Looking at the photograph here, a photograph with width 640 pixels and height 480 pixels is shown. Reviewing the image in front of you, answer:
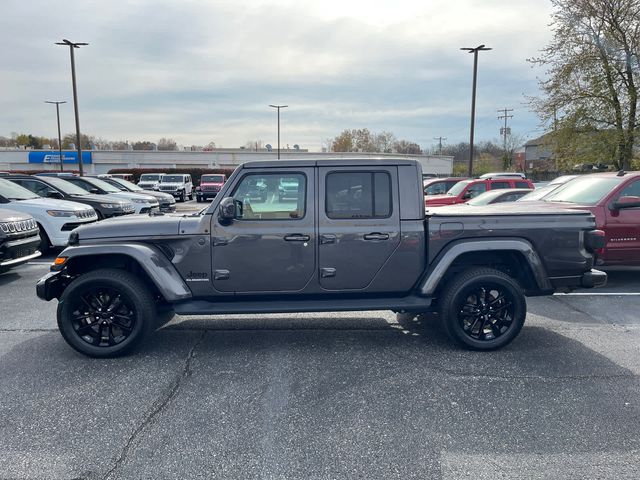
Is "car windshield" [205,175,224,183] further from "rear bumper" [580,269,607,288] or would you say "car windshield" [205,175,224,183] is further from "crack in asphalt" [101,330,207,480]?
"rear bumper" [580,269,607,288]

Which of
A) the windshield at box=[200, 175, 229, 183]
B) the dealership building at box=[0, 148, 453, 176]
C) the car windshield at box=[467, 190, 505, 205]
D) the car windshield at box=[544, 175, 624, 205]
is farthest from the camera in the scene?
the dealership building at box=[0, 148, 453, 176]

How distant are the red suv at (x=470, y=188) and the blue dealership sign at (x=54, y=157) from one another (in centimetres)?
5403

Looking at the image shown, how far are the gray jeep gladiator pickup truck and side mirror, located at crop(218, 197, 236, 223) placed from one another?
0.01 metres

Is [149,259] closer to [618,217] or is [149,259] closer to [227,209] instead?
[227,209]

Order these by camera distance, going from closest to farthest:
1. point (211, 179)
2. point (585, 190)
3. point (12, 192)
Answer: point (585, 190)
point (12, 192)
point (211, 179)

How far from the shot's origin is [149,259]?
13.7ft

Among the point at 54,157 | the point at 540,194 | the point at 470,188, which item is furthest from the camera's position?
the point at 54,157

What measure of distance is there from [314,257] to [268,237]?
487mm

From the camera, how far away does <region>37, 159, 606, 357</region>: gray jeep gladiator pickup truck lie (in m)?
4.26

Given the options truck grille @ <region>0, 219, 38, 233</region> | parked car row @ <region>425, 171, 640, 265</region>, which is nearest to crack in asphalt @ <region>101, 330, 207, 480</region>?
truck grille @ <region>0, 219, 38, 233</region>

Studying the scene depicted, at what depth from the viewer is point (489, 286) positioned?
14.4 ft

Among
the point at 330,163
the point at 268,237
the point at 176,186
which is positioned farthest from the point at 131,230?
the point at 176,186

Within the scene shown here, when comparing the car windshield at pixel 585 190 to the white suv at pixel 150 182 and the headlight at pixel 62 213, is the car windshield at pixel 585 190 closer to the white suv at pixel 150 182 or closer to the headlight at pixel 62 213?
the headlight at pixel 62 213

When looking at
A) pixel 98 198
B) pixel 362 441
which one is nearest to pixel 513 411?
pixel 362 441
